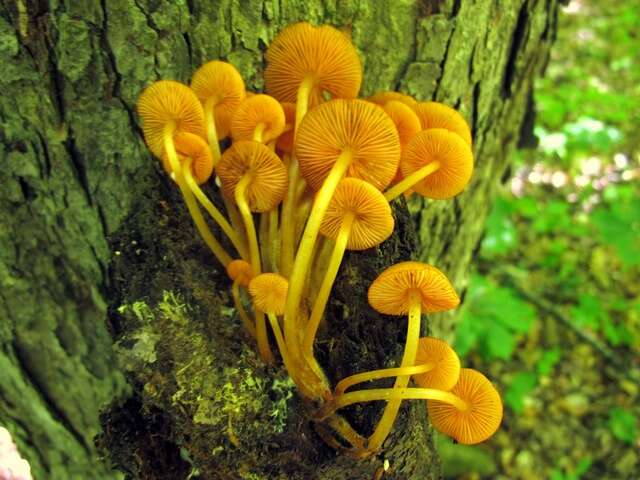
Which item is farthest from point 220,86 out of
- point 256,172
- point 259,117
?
point 256,172

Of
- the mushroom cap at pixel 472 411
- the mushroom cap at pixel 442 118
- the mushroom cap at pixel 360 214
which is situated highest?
the mushroom cap at pixel 442 118

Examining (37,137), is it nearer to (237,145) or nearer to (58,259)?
(58,259)

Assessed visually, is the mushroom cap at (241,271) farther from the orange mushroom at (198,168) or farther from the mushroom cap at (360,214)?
the mushroom cap at (360,214)

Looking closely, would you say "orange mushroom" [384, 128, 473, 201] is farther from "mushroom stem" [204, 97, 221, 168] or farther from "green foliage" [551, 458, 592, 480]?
"green foliage" [551, 458, 592, 480]

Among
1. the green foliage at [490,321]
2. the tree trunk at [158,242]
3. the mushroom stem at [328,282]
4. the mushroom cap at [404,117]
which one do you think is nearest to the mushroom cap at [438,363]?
the tree trunk at [158,242]

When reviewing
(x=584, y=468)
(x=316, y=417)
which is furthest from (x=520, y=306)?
(x=316, y=417)

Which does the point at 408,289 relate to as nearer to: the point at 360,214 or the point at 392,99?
the point at 360,214
